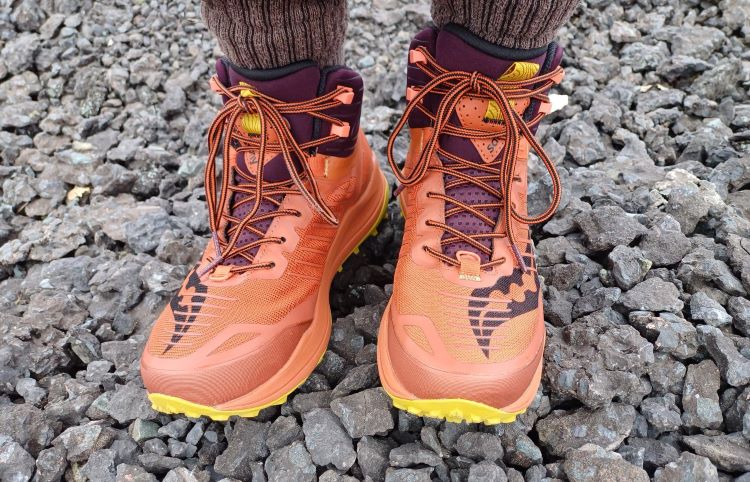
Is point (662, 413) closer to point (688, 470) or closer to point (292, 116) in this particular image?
point (688, 470)

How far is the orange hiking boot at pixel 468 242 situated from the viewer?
111cm

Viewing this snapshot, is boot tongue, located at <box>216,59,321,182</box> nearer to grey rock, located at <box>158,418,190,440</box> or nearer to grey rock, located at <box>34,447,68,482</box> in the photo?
grey rock, located at <box>158,418,190,440</box>

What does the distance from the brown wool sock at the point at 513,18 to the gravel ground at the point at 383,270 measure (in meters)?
0.59

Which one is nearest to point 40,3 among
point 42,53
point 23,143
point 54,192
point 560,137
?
point 42,53

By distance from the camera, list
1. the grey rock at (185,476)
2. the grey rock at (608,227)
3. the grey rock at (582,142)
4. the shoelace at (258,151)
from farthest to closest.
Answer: the grey rock at (582,142) → the grey rock at (608,227) → the shoelace at (258,151) → the grey rock at (185,476)

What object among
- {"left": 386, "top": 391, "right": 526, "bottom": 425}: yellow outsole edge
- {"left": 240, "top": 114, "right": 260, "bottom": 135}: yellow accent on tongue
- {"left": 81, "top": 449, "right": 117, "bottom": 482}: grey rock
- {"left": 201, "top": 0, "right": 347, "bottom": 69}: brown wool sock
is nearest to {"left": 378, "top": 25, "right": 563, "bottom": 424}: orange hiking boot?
{"left": 386, "top": 391, "right": 526, "bottom": 425}: yellow outsole edge

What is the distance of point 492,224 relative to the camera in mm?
1285

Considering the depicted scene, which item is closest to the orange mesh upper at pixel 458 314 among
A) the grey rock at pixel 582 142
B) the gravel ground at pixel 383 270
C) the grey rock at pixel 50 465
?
the gravel ground at pixel 383 270

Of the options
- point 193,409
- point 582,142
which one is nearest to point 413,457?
point 193,409

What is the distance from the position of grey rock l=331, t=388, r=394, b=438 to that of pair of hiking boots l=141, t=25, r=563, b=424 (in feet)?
0.20

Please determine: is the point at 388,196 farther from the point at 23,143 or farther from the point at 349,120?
the point at 23,143

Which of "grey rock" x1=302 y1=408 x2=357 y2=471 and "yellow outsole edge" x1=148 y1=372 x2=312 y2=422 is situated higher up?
"yellow outsole edge" x1=148 y1=372 x2=312 y2=422

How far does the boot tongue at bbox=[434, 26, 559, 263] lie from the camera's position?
1178mm

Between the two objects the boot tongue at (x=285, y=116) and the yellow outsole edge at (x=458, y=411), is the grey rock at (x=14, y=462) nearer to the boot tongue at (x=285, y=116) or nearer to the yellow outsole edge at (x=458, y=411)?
the boot tongue at (x=285, y=116)
